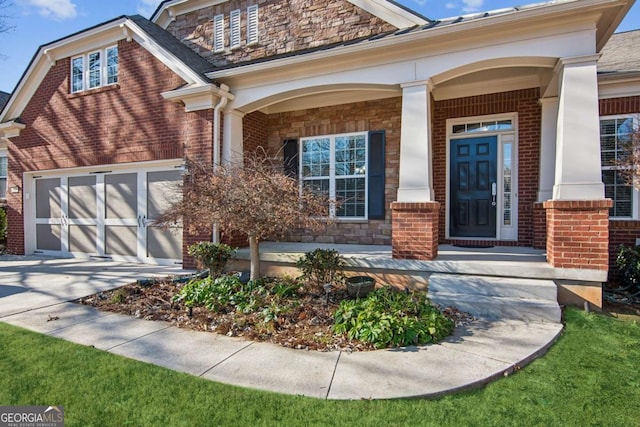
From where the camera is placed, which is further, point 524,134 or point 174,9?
point 174,9

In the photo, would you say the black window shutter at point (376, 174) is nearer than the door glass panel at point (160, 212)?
Yes

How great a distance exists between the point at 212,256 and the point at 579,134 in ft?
17.6

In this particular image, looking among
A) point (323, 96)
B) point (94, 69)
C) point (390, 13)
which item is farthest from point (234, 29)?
point (390, 13)

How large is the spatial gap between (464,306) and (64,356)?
429 cm

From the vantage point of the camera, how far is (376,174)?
722 centimetres

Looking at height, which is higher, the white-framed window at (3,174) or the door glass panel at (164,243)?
the white-framed window at (3,174)

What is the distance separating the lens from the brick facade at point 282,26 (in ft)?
23.1

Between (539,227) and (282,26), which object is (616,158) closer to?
(539,227)

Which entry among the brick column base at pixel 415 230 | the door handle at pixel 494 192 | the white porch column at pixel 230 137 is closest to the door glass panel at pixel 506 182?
the door handle at pixel 494 192

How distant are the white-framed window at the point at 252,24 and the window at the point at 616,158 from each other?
6.91 meters

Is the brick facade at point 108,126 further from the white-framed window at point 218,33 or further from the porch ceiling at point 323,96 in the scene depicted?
the white-framed window at point 218,33

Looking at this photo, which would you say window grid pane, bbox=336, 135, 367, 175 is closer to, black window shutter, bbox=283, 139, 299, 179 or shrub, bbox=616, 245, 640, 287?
black window shutter, bbox=283, 139, 299, 179

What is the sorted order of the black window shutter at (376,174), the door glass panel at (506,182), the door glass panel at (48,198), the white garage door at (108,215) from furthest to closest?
the door glass panel at (48,198) < the white garage door at (108,215) < the black window shutter at (376,174) < the door glass panel at (506,182)

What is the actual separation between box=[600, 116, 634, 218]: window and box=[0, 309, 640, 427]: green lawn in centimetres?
369
